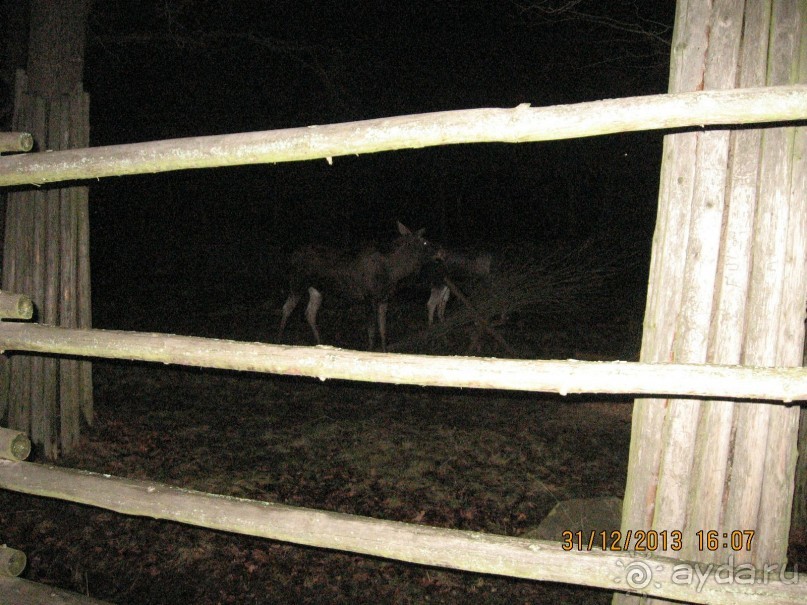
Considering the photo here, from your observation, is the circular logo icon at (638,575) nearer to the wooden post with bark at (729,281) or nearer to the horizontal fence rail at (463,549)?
the horizontal fence rail at (463,549)

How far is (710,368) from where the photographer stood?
74.2 inches

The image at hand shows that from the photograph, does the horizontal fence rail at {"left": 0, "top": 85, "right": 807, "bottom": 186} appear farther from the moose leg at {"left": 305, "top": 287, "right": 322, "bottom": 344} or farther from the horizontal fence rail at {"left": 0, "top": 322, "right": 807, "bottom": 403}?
the moose leg at {"left": 305, "top": 287, "right": 322, "bottom": 344}

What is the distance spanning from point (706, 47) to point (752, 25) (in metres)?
0.16

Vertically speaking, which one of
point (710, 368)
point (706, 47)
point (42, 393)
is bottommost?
point (42, 393)

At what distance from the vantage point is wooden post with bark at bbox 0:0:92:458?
4.79m

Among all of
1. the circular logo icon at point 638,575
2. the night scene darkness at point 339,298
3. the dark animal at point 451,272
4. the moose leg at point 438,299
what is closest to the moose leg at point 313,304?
the night scene darkness at point 339,298

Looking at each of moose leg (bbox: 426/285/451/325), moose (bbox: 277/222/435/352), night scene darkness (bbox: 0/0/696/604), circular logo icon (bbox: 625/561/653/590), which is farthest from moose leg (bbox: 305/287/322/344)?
circular logo icon (bbox: 625/561/653/590)

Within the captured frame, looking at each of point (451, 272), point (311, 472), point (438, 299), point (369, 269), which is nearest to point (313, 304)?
point (369, 269)

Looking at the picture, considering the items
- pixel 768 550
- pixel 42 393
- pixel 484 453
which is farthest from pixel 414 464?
pixel 768 550

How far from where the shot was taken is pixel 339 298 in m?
10.8

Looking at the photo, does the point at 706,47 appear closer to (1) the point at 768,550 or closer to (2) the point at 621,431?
(1) the point at 768,550

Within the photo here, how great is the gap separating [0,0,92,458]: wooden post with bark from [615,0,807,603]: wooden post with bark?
475cm

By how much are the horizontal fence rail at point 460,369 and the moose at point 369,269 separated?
7498mm

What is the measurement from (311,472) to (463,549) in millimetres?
3630
